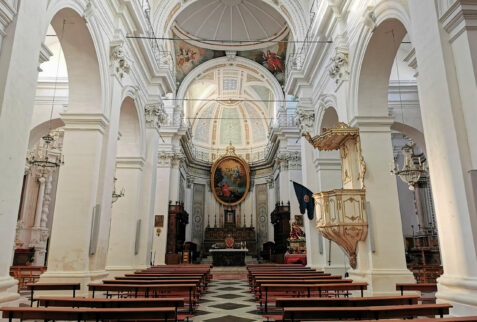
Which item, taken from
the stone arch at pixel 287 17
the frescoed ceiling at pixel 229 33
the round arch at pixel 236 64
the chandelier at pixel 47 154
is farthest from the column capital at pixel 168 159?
the stone arch at pixel 287 17

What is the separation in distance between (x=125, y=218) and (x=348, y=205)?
608cm

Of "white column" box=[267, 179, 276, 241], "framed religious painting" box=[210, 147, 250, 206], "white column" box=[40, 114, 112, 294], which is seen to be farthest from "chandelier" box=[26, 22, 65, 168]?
"white column" box=[267, 179, 276, 241]

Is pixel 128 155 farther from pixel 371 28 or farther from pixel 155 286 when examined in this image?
pixel 371 28

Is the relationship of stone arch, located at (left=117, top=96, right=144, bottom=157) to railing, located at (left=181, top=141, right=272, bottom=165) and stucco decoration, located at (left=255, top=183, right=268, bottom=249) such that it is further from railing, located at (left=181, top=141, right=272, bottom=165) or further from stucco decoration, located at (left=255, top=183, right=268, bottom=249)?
stucco decoration, located at (left=255, top=183, right=268, bottom=249)

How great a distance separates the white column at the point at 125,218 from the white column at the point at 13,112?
530 cm

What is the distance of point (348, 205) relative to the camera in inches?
263

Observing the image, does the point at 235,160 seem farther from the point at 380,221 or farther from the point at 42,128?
the point at 380,221

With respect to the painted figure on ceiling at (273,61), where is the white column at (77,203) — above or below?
below

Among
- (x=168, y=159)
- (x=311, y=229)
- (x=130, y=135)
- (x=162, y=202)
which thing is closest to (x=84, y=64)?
(x=130, y=135)

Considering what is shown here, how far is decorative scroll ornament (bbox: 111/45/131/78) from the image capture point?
26.1 feet

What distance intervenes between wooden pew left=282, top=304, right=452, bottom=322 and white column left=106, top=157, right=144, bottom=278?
7208 millimetres

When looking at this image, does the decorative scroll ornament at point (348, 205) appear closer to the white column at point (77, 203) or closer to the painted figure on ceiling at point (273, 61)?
the white column at point (77, 203)

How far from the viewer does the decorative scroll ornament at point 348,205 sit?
661cm

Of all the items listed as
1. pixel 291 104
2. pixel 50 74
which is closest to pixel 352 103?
pixel 50 74
